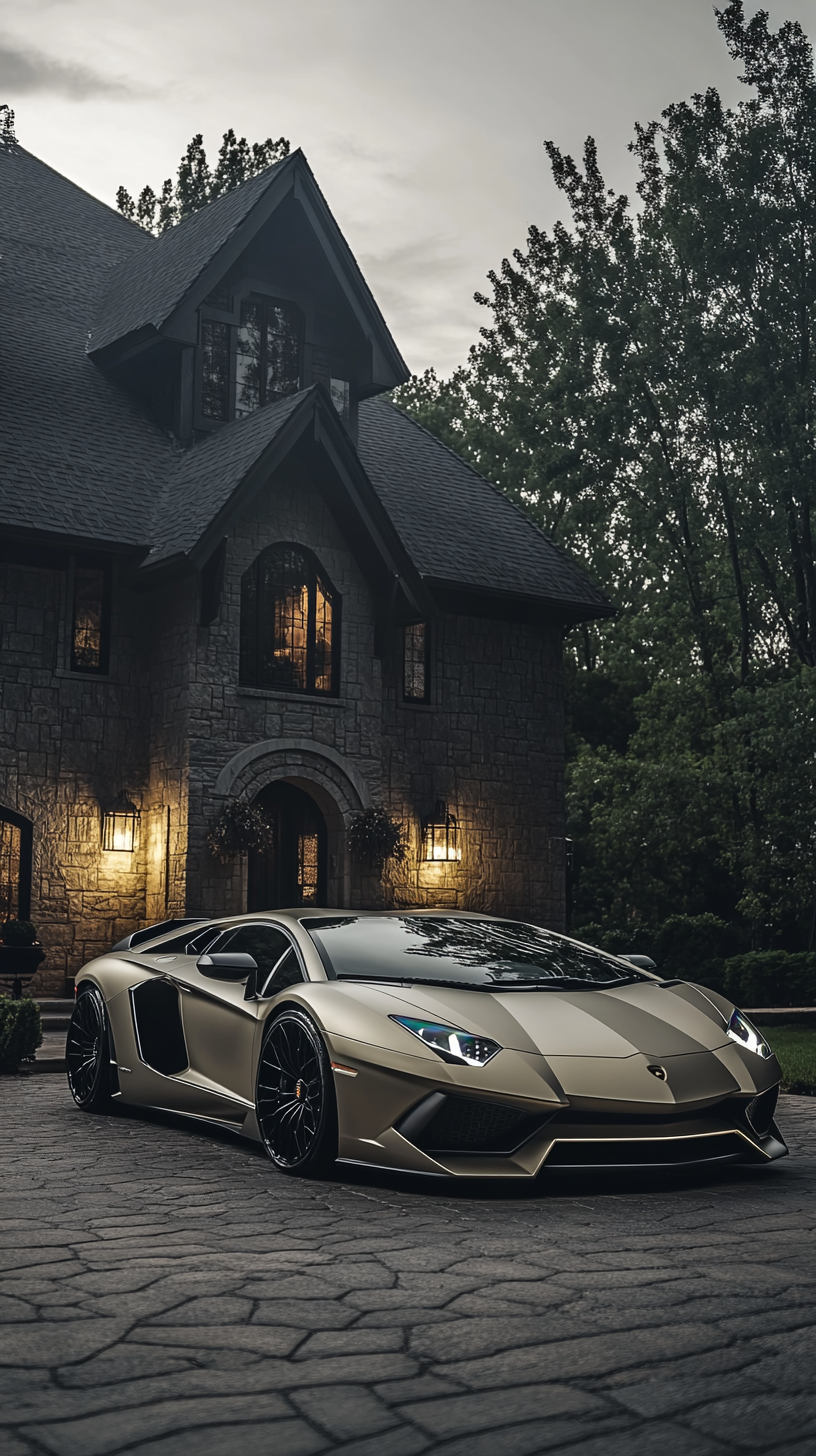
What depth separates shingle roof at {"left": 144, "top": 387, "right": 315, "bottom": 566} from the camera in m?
17.6

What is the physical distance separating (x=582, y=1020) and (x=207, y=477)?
13.3 m

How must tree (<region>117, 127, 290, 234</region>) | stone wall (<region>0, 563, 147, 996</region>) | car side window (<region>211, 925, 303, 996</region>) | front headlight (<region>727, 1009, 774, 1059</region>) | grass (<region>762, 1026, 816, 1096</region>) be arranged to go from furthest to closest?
tree (<region>117, 127, 290, 234</region>) < stone wall (<region>0, 563, 147, 996</region>) < grass (<region>762, 1026, 816, 1096</region>) < car side window (<region>211, 925, 303, 996</region>) < front headlight (<region>727, 1009, 774, 1059</region>)

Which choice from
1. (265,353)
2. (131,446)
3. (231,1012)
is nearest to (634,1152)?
(231,1012)

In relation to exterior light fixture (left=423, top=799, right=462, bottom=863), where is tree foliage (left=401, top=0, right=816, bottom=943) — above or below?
above

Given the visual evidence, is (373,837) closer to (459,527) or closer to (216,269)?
(459,527)

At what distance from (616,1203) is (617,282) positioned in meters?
23.0

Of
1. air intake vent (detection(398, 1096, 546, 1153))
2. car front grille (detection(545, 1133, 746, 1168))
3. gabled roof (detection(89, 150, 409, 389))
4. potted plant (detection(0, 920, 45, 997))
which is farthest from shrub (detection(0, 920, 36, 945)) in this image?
car front grille (detection(545, 1133, 746, 1168))

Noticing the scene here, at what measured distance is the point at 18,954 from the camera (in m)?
16.4

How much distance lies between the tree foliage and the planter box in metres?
12.1

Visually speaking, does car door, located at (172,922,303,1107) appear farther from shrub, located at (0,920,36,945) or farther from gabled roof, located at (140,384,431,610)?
gabled roof, located at (140,384,431,610)

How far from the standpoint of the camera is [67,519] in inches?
696

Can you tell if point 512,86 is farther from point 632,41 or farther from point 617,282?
point 617,282

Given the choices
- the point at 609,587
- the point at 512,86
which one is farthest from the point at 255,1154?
the point at 609,587

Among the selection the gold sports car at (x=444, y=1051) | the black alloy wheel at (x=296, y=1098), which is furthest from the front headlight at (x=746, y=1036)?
the black alloy wheel at (x=296, y=1098)
